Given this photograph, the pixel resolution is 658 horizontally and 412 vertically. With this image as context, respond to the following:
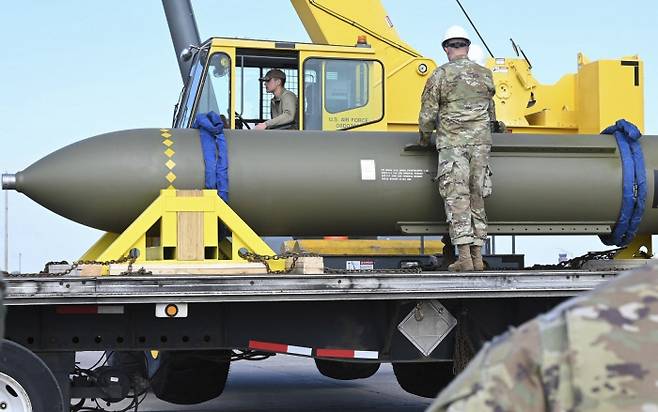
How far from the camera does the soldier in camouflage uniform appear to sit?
21.7 ft

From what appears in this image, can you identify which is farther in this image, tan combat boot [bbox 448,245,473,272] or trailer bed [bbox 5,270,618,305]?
tan combat boot [bbox 448,245,473,272]

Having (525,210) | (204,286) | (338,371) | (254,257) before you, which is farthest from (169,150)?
(338,371)

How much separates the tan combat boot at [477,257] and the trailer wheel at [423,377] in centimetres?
201

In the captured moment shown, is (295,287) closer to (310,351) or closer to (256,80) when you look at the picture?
(310,351)

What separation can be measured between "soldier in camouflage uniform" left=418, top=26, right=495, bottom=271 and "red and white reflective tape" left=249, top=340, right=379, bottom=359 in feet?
2.91

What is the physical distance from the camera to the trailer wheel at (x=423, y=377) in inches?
338

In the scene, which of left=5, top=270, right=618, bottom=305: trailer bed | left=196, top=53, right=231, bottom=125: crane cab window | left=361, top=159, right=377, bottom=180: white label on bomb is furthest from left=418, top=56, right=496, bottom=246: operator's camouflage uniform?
left=196, top=53, right=231, bottom=125: crane cab window

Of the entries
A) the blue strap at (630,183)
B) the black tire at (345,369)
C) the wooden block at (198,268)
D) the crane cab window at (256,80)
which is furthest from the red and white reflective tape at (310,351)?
the black tire at (345,369)

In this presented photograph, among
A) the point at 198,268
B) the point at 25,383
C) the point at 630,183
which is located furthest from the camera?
the point at 630,183

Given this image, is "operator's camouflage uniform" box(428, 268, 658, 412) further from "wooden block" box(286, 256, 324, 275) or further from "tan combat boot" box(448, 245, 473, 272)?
"tan combat boot" box(448, 245, 473, 272)

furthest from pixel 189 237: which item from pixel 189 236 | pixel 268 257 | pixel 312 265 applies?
pixel 312 265

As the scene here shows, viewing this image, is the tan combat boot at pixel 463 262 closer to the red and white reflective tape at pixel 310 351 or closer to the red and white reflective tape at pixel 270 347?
the red and white reflective tape at pixel 310 351

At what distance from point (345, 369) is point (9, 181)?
435 cm

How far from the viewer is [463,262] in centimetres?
654
